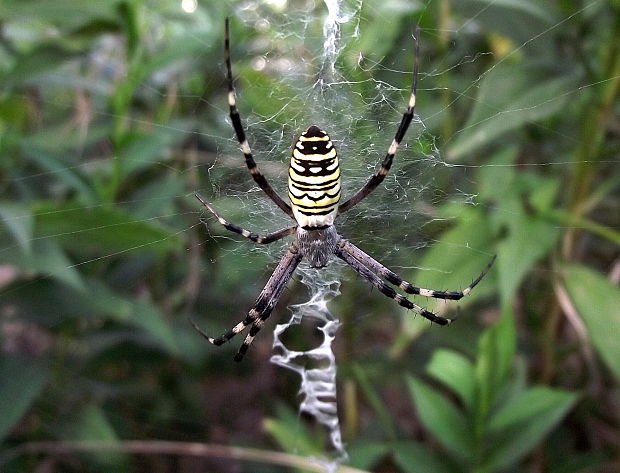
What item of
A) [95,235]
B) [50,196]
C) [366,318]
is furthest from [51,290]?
[366,318]

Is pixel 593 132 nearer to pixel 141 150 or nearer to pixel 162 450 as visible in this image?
pixel 141 150

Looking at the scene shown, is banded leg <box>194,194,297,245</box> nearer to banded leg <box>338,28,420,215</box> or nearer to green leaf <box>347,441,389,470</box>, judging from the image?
banded leg <box>338,28,420,215</box>

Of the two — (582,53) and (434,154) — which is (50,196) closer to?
(434,154)

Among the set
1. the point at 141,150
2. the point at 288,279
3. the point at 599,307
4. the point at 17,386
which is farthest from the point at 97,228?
the point at 599,307

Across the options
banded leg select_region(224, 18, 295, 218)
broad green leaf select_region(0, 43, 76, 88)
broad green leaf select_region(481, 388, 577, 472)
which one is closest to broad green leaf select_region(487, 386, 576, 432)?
broad green leaf select_region(481, 388, 577, 472)

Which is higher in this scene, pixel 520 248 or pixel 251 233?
pixel 520 248

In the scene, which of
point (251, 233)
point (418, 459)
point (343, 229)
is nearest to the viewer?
point (418, 459)
